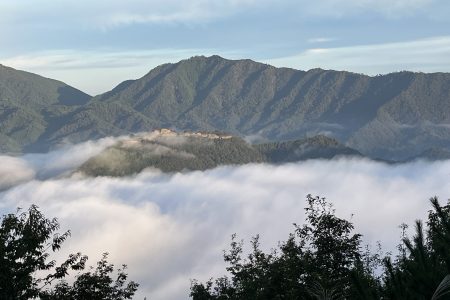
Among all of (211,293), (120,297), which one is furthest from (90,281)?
(211,293)

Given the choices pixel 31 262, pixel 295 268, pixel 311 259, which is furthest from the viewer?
pixel 311 259

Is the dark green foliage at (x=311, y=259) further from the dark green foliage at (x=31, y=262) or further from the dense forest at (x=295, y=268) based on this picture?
the dark green foliage at (x=31, y=262)

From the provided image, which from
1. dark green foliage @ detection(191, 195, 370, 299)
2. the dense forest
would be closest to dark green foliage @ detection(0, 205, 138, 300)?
the dense forest

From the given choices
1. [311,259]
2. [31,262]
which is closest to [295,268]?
[311,259]

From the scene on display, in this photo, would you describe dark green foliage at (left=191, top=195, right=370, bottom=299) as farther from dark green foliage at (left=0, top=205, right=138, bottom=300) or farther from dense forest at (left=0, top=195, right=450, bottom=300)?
dark green foliage at (left=0, top=205, right=138, bottom=300)

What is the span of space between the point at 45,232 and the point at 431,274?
16.5m

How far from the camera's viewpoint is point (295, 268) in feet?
125

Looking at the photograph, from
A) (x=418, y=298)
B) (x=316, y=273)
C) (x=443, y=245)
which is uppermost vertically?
(x=316, y=273)

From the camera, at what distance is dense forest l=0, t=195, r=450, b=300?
54.6ft

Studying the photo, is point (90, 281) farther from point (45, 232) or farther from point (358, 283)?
point (358, 283)

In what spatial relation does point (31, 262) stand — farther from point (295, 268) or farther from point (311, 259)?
point (311, 259)

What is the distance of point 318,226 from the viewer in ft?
125

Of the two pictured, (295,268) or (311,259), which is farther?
(311,259)

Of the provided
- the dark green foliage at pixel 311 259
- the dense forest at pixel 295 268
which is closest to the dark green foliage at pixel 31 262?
the dense forest at pixel 295 268
